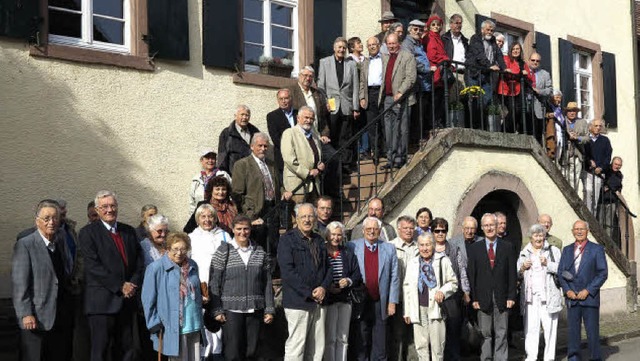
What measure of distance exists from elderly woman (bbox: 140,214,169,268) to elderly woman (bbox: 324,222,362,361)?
63.0 inches

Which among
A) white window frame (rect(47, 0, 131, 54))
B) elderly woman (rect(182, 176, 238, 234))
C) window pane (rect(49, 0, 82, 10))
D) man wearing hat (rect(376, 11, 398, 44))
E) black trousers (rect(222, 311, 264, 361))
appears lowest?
black trousers (rect(222, 311, 264, 361))

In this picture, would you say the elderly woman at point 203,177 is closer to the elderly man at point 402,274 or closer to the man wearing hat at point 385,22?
the elderly man at point 402,274

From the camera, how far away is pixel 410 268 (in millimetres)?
9500

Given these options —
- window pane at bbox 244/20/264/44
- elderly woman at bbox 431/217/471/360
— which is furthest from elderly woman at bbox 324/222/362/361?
window pane at bbox 244/20/264/44

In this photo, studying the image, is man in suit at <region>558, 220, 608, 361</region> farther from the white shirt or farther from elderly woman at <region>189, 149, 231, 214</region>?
elderly woman at <region>189, 149, 231, 214</region>

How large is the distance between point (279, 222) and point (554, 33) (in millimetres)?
9386

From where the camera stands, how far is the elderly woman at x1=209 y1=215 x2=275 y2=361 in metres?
8.12

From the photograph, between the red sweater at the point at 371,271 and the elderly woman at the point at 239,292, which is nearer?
the elderly woman at the point at 239,292

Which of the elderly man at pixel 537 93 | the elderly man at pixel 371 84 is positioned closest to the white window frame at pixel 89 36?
the elderly man at pixel 371 84

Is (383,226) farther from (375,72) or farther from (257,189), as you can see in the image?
(375,72)

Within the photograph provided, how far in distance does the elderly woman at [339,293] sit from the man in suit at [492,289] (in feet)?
5.82

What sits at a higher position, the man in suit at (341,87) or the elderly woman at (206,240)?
the man in suit at (341,87)

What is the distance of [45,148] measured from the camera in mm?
9672

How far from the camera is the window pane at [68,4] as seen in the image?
32.8 ft
